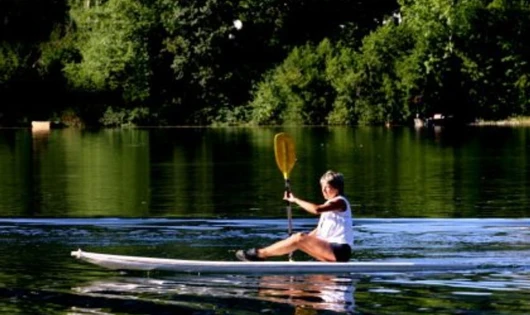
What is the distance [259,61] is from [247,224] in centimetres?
6398

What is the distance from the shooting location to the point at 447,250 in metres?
20.4

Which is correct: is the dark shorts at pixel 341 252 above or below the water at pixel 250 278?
above

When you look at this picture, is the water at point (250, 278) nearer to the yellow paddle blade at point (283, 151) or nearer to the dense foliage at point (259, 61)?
the yellow paddle blade at point (283, 151)

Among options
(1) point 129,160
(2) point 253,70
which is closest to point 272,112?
(2) point 253,70

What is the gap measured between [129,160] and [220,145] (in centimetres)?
1106

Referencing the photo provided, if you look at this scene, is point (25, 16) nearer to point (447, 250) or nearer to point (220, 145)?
point (220, 145)

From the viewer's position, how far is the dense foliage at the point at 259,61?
8256 centimetres

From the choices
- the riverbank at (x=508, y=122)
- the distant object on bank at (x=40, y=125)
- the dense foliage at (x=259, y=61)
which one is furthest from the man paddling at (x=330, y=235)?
the distant object on bank at (x=40, y=125)

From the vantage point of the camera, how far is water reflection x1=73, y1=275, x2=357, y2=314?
51.5 ft

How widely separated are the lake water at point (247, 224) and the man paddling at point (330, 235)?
1.52ft

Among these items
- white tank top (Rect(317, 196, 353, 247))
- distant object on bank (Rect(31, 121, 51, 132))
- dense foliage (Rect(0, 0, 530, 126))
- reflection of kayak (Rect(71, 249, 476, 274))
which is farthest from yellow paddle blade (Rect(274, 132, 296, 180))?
distant object on bank (Rect(31, 121, 51, 132))

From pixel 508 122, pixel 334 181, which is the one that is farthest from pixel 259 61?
pixel 334 181

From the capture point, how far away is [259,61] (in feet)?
289

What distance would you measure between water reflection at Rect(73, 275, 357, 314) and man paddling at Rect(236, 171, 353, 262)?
0.46 m
